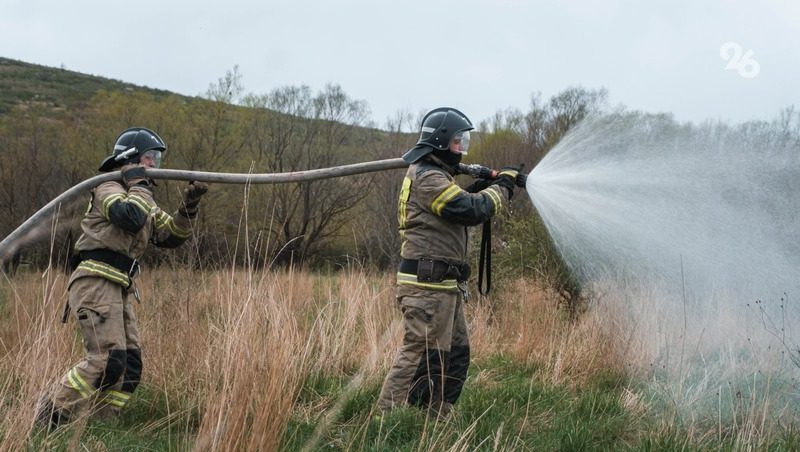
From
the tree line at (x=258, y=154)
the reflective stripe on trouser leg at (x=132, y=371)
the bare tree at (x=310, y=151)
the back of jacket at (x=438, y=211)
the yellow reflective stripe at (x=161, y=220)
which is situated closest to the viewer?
the back of jacket at (x=438, y=211)

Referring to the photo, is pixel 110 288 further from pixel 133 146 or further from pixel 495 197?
pixel 495 197

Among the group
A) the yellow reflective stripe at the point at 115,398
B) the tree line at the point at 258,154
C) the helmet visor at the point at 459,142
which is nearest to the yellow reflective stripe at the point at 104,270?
the yellow reflective stripe at the point at 115,398

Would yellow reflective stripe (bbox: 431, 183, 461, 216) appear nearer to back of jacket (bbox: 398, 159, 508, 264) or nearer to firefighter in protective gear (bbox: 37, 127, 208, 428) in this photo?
back of jacket (bbox: 398, 159, 508, 264)

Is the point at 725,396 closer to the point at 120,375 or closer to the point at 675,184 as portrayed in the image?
the point at 675,184

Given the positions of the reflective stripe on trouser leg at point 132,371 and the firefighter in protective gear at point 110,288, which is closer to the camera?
the firefighter in protective gear at point 110,288

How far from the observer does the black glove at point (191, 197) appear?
4.84m

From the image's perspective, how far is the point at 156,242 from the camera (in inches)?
205

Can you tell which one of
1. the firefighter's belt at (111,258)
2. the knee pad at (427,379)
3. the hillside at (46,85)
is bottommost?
the knee pad at (427,379)

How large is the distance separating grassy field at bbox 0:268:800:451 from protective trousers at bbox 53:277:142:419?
17 cm

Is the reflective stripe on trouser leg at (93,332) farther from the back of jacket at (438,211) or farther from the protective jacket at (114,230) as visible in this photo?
the back of jacket at (438,211)

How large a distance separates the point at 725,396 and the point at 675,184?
57.3 inches

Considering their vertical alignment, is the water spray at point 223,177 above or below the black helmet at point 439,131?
below

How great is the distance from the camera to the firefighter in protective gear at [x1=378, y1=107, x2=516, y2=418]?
4375mm

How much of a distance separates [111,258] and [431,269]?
2139mm
